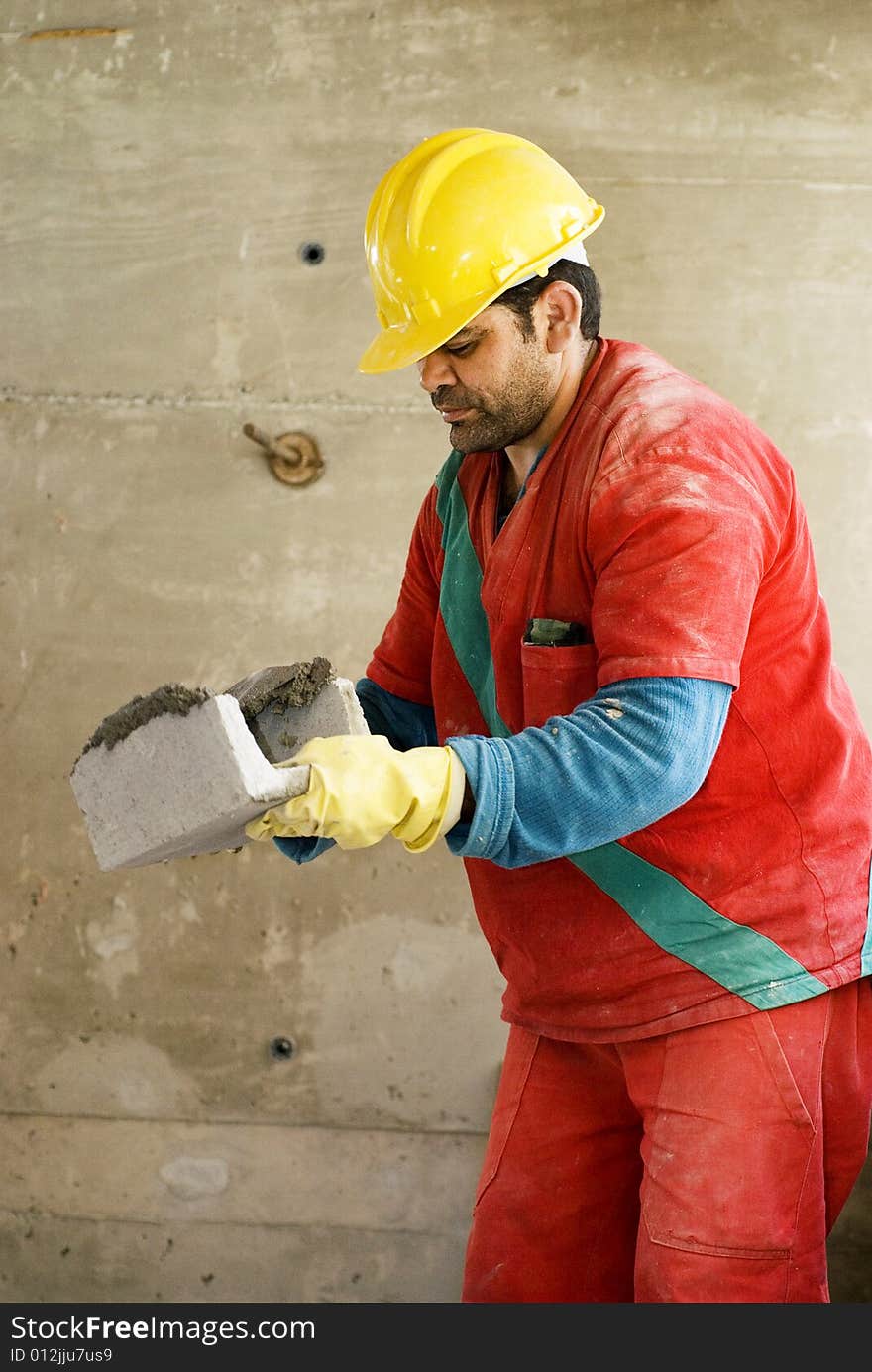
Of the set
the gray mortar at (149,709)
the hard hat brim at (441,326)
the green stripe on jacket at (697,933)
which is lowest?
the green stripe on jacket at (697,933)

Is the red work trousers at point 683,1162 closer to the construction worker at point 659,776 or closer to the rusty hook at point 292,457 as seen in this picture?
the construction worker at point 659,776

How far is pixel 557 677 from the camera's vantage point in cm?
212

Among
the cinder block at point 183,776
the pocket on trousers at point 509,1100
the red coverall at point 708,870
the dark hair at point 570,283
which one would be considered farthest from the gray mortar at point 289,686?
the pocket on trousers at point 509,1100

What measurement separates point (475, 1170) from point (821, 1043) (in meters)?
1.77

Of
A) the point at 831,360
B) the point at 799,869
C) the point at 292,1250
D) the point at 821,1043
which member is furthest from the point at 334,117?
the point at 292,1250

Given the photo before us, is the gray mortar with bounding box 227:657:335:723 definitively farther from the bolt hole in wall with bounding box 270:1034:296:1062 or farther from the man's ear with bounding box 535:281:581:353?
the bolt hole in wall with bounding box 270:1034:296:1062

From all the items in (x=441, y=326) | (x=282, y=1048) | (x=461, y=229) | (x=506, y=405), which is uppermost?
(x=461, y=229)

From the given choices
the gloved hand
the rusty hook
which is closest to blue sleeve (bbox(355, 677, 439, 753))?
the gloved hand

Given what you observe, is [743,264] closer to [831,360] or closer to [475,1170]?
[831,360]

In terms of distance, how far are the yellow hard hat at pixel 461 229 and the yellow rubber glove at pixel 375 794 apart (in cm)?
70

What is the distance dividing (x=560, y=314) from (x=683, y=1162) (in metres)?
1.36

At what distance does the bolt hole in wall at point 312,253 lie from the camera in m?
3.57

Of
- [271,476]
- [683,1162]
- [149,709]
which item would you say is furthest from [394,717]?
[271,476]

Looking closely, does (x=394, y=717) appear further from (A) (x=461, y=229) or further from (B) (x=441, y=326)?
(A) (x=461, y=229)
